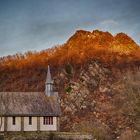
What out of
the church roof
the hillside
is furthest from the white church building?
the hillside

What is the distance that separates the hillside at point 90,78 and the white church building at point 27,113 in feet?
21.3

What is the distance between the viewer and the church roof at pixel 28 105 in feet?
208

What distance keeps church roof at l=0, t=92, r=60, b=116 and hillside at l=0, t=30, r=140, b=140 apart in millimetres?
6966

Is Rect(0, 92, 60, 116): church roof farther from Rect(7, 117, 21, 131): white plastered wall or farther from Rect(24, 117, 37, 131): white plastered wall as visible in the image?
Rect(24, 117, 37, 131): white plastered wall

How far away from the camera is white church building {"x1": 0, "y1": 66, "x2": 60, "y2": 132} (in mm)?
63188

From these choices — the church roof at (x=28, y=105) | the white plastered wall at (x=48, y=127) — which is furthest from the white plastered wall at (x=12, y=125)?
the white plastered wall at (x=48, y=127)

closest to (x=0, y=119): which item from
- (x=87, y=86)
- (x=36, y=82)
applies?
(x=87, y=86)

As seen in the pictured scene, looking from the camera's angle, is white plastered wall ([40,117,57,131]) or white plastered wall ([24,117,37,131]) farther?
white plastered wall ([40,117,57,131])

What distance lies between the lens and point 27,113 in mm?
63500

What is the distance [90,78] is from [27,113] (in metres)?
52.0

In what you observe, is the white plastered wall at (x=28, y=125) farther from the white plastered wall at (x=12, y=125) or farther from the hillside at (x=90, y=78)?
the hillside at (x=90, y=78)

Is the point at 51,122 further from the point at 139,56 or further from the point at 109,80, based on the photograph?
the point at 139,56

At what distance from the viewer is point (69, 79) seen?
116812mm

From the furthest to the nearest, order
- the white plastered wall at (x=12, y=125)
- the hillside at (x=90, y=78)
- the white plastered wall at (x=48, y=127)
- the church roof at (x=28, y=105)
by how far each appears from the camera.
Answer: the hillside at (x=90, y=78) → the white plastered wall at (x=48, y=127) → the church roof at (x=28, y=105) → the white plastered wall at (x=12, y=125)
